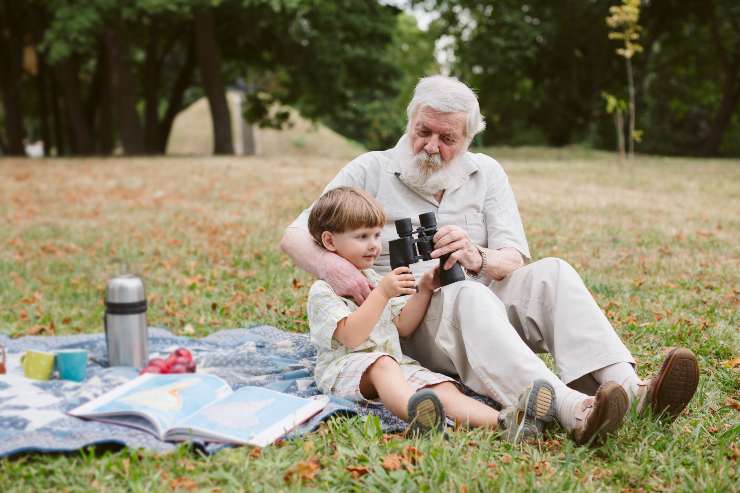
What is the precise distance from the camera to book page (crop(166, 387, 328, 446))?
2.98 metres

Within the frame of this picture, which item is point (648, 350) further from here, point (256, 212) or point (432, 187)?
point (256, 212)

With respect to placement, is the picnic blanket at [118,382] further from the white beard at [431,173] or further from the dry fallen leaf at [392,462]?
the white beard at [431,173]

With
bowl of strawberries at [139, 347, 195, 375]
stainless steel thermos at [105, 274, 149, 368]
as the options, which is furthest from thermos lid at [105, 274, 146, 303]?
bowl of strawberries at [139, 347, 195, 375]

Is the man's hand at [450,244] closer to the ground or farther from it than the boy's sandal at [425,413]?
farther from it

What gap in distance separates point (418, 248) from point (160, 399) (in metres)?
1.23

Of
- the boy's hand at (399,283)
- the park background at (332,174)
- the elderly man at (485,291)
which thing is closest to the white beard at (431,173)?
the elderly man at (485,291)

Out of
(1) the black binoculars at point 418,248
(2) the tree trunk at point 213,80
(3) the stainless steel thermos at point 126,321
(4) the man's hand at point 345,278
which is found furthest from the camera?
(2) the tree trunk at point 213,80

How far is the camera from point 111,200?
11.5m

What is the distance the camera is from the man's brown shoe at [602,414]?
9.33 ft

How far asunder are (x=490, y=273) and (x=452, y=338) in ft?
1.26

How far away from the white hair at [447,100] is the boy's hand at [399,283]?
86 centimetres

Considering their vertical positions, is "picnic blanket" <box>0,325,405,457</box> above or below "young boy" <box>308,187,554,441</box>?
below

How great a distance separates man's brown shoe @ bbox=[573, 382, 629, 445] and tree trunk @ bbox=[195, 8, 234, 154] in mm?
17024

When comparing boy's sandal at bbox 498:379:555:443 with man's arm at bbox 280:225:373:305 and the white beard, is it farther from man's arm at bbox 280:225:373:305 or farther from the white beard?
the white beard
